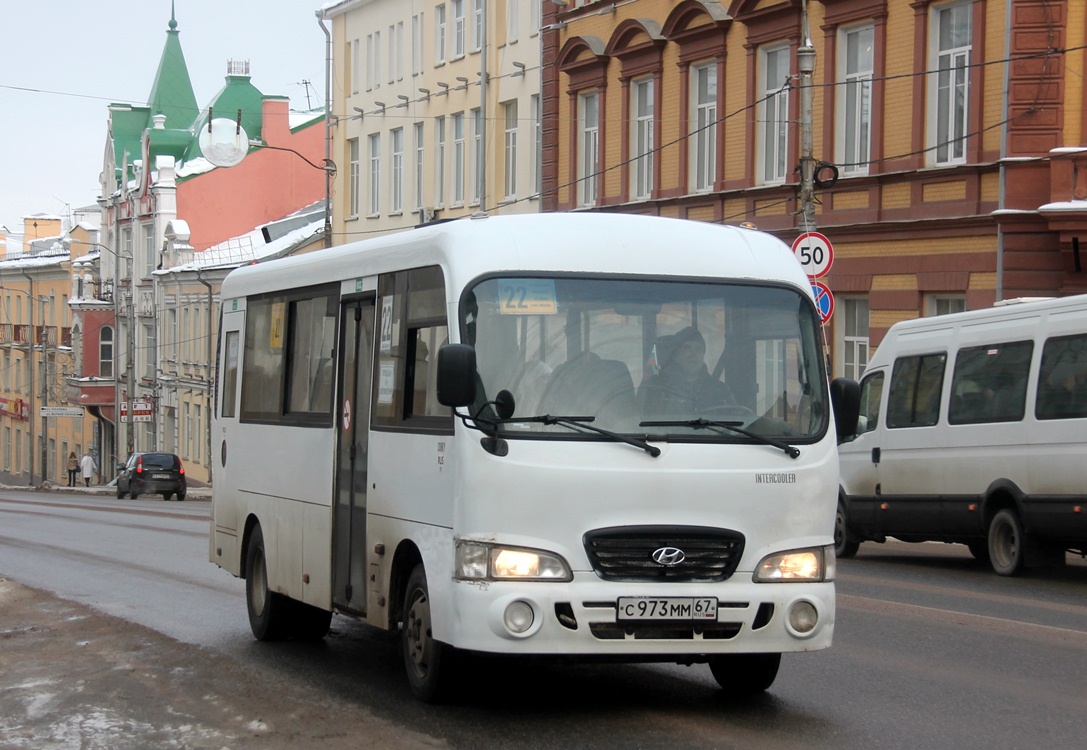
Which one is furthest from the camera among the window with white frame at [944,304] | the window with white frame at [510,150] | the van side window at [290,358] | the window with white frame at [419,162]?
the window with white frame at [419,162]

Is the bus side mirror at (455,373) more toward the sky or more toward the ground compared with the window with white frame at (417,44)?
more toward the ground

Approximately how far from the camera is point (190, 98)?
8006 cm

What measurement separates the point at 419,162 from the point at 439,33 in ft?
12.1

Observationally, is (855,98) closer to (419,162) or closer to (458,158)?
(458,158)

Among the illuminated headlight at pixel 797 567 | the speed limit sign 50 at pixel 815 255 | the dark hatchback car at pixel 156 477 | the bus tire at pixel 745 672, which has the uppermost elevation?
the speed limit sign 50 at pixel 815 255

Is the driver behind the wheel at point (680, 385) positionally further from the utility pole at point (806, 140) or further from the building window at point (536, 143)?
the building window at point (536, 143)

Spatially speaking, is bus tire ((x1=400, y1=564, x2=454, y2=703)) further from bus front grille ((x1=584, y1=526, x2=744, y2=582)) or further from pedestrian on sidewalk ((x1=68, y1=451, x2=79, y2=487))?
pedestrian on sidewalk ((x1=68, y1=451, x2=79, y2=487))

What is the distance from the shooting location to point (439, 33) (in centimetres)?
4847

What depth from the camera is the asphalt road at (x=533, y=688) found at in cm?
841

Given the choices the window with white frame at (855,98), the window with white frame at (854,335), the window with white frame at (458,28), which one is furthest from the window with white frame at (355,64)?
the window with white frame at (854,335)

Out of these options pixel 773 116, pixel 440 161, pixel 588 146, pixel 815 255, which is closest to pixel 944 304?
pixel 815 255

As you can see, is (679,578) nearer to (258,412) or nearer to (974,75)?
(258,412)

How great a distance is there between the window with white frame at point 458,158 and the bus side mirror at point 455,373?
3846 cm

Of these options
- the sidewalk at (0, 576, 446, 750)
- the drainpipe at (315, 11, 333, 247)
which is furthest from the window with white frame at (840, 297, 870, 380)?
the sidewalk at (0, 576, 446, 750)
